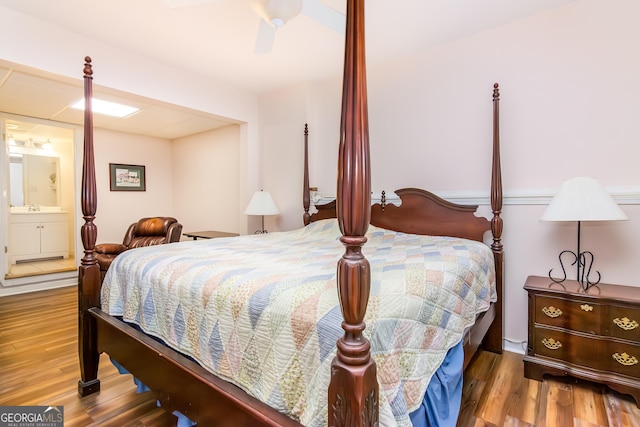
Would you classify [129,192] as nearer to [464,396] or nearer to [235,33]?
[235,33]

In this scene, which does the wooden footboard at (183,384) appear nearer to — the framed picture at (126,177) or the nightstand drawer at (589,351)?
the nightstand drawer at (589,351)

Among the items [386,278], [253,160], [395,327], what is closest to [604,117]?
[386,278]

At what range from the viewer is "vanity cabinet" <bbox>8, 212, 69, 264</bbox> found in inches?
199

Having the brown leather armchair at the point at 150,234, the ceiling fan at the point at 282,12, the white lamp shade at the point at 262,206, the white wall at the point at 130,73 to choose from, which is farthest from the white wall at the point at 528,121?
the brown leather armchair at the point at 150,234

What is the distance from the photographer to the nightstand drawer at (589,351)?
1771 millimetres

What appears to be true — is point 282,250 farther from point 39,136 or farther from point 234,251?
point 39,136

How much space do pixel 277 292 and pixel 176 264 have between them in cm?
71

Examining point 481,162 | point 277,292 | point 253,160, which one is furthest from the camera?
point 253,160

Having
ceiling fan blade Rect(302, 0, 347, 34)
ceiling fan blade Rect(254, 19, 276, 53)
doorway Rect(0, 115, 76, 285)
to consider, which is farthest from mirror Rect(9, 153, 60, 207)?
ceiling fan blade Rect(302, 0, 347, 34)

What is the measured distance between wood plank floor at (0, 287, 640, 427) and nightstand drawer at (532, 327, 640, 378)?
17 cm

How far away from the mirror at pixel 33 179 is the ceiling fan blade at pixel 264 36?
5.43m

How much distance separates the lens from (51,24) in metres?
2.41

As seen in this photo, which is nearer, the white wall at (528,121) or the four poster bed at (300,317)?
the four poster bed at (300,317)

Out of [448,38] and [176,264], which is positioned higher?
[448,38]
